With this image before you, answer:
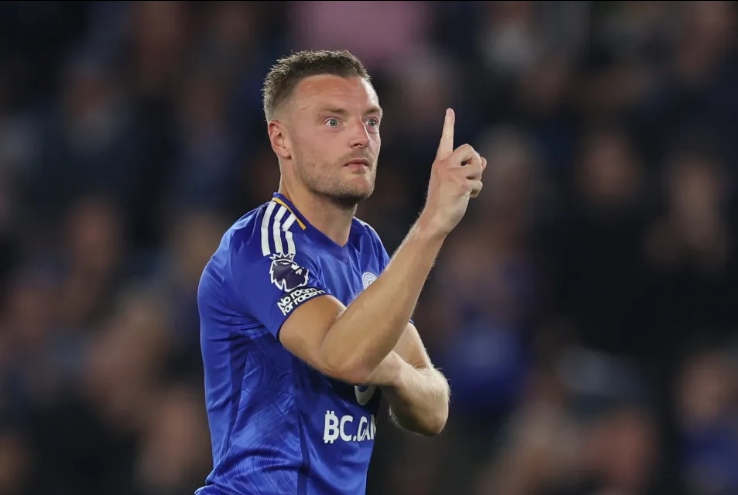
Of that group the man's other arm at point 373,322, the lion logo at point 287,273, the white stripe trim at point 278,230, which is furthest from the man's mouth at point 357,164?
the man's other arm at point 373,322

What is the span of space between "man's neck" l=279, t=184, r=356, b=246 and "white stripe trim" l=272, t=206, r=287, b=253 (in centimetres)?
8

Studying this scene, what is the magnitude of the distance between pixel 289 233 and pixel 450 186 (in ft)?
2.02

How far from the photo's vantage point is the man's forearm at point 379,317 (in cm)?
306

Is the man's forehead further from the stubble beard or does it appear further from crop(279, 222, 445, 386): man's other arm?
crop(279, 222, 445, 386): man's other arm

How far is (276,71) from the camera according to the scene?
3.87 m

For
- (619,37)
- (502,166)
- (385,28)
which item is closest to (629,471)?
(502,166)

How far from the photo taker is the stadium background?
6.73 m

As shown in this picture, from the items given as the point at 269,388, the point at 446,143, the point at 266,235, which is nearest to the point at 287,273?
the point at 266,235

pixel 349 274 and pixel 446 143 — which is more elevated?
pixel 446 143

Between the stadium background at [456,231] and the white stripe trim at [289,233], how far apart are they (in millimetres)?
3022

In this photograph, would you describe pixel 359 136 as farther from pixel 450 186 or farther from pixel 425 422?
pixel 425 422

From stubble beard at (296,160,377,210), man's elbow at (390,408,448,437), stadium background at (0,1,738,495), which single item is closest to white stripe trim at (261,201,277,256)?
stubble beard at (296,160,377,210)

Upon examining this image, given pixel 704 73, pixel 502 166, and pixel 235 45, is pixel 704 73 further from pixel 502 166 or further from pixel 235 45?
pixel 235 45

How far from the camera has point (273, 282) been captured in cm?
331
